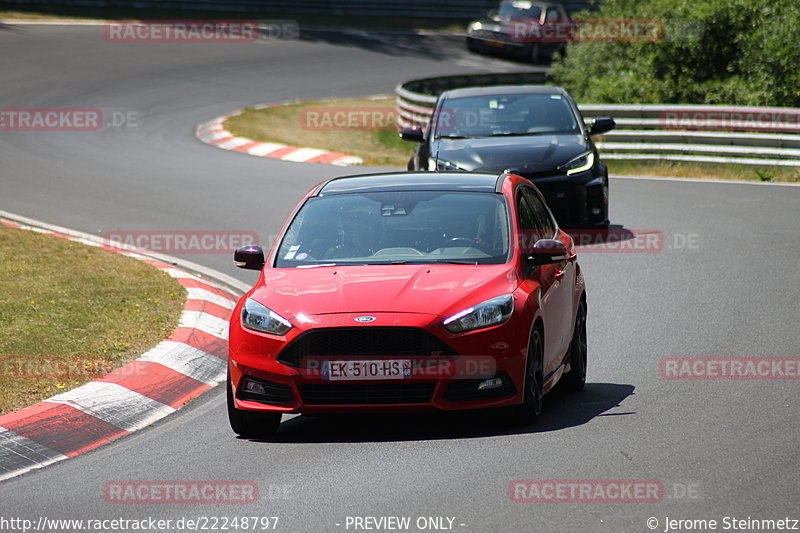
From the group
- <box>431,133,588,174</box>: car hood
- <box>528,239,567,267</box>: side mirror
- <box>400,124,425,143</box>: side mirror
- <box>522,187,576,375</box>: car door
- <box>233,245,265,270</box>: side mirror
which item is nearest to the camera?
<box>528,239,567,267</box>: side mirror

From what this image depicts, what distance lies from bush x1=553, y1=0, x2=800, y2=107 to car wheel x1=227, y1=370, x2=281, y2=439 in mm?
18194

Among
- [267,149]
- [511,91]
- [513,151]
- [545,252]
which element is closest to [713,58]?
[267,149]

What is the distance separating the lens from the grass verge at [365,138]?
67.6ft

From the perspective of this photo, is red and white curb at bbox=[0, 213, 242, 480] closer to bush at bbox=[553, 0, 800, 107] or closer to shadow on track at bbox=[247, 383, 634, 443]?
shadow on track at bbox=[247, 383, 634, 443]

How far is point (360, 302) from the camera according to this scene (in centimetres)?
742

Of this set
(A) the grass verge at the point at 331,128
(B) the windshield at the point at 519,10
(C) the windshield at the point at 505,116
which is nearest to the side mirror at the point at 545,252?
(C) the windshield at the point at 505,116

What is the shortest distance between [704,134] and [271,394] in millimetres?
14868

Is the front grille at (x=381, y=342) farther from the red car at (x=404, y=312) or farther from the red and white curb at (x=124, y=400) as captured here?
the red and white curb at (x=124, y=400)

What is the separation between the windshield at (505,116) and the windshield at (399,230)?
753 centimetres

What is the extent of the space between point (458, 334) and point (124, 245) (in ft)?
27.9

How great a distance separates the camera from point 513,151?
598 inches

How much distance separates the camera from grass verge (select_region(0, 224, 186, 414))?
9102 millimetres

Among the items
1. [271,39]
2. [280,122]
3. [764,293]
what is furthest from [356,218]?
[271,39]

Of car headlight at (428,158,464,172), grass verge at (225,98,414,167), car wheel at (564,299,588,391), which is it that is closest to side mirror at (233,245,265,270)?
car wheel at (564,299,588,391)
